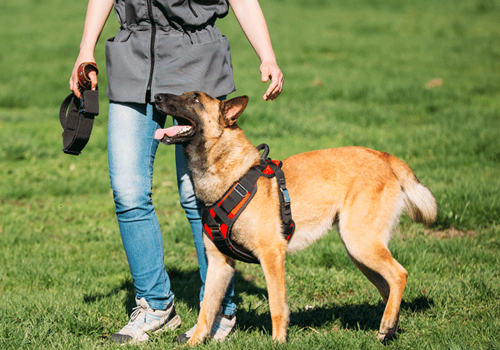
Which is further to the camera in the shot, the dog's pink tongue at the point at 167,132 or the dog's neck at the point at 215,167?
the dog's neck at the point at 215,167

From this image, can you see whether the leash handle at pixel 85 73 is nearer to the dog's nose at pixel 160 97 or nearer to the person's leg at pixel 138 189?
the person's leg at pixel 138 189

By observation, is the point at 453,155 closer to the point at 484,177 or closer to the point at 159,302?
the point at 484,177

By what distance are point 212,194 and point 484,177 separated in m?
4.31

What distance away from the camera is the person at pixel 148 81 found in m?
3.33

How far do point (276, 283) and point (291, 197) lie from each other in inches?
24.2

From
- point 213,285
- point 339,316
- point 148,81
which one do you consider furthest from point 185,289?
point 148,81

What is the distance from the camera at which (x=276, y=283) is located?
10.7ft

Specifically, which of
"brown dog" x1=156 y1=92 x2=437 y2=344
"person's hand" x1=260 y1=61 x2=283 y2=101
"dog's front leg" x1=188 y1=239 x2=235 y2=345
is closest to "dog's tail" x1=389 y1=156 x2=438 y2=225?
"brown dog" x1=156 y1=92 x2=437 y2=344

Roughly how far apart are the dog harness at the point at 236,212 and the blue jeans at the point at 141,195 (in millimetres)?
342

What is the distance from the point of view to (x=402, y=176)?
385cm

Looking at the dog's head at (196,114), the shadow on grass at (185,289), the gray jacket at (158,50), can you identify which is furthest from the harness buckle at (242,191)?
the shadow on grass at (185,289)

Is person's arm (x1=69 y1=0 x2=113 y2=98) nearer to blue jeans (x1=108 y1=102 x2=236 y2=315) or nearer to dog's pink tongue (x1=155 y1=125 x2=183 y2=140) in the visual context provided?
blue jeans (x1=108 y1=102 x2=236 y2=315)

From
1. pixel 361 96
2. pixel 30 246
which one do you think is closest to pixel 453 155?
pixel 361 96

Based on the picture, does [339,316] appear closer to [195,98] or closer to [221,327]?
[221,327]
